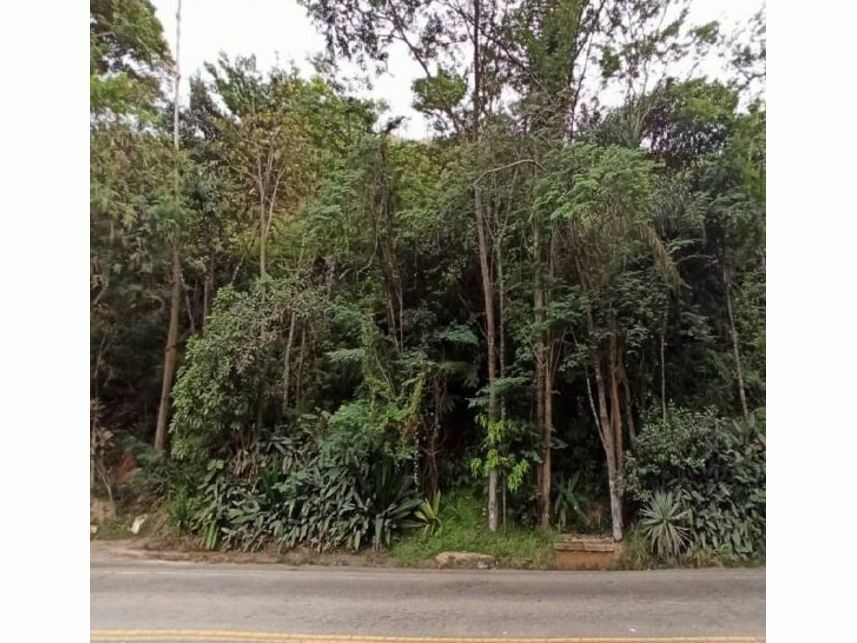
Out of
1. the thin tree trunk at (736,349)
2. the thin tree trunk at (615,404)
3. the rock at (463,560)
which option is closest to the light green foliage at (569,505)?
the thin tree trunk at (615,404)

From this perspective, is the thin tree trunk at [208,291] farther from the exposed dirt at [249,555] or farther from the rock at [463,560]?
the rock at [463,560]

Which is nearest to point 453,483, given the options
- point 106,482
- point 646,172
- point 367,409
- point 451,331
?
point 367,409

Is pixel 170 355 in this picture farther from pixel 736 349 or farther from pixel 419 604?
pixel 736 349

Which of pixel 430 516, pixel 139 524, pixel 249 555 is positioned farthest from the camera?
pixel 430 516

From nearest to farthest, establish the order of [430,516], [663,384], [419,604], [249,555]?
[419,604], [249,555], [430,516], [663,384]

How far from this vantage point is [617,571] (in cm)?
280

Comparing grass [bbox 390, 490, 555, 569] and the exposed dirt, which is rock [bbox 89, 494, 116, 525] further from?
grass [bbox 390, 490, 555, 569]

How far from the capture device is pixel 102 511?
9.20ft

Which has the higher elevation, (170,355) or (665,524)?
(170,355)

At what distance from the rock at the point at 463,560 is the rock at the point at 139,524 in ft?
6.10

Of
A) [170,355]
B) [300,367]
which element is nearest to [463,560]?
[300,367]

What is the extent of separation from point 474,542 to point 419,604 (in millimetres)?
746

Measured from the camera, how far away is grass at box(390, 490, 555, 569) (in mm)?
2934

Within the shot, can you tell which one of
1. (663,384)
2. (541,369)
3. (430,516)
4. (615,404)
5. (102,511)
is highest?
(541,369)
